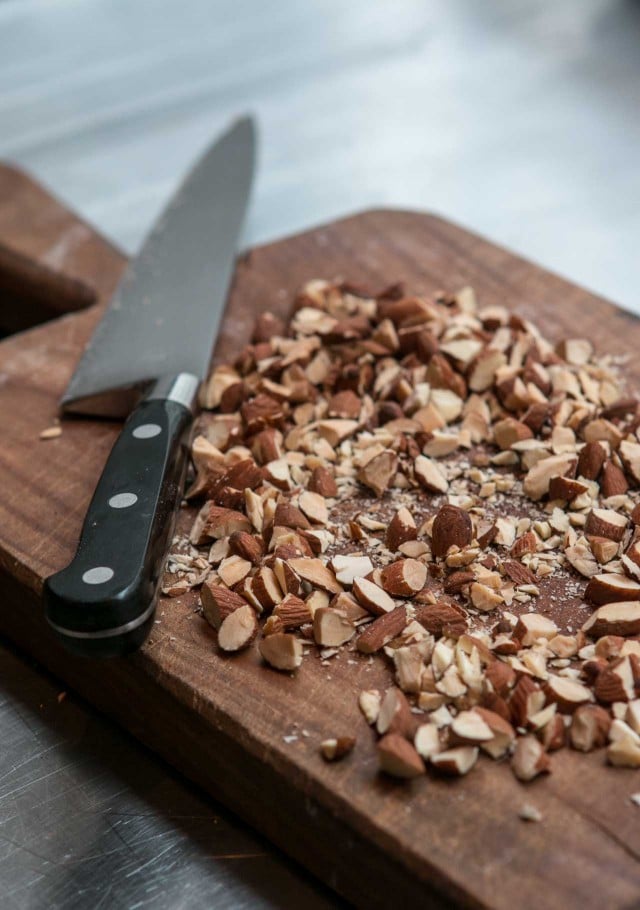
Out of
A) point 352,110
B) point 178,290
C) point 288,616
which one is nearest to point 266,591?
point 288,616

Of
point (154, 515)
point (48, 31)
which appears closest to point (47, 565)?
point (154, 515)

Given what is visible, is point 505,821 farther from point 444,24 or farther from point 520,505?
point 444,24

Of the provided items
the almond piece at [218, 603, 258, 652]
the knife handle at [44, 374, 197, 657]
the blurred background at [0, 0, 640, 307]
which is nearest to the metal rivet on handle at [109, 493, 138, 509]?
the knife handle at [44, 374, 197, 657]

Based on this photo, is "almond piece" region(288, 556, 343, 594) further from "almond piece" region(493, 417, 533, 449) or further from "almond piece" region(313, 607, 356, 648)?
"almond piece" region(493, 417, 533, 449)

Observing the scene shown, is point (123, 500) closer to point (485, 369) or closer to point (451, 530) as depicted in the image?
point (451, 530)

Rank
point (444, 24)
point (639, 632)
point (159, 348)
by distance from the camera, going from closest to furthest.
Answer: point (639, 632) < point (159, 348) < point (444, 24)

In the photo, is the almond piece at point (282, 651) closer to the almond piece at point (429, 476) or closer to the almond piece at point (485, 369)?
the almond piece at point (429, 476)

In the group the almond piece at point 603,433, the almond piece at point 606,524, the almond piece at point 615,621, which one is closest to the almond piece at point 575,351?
the almond piece at point 603,433
